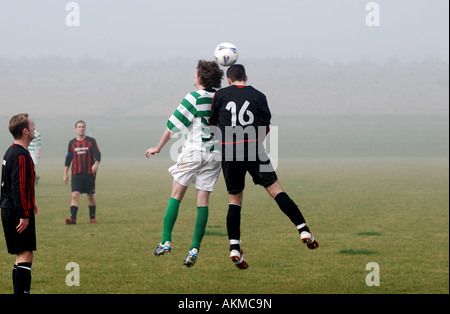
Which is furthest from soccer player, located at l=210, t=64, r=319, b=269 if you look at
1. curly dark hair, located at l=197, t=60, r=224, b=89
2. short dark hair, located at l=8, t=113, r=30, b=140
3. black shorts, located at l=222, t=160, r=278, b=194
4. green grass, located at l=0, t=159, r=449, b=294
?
green grass, located at l=0, t=159, r=449, b=294

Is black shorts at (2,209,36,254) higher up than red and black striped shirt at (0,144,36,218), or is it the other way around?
red and black striped shirt at (0,144,36,218)

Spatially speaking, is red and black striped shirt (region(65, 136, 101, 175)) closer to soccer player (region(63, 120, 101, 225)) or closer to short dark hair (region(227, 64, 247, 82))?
soccer player (region(63, 120, 101, 225))

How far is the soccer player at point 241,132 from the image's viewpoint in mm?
8719

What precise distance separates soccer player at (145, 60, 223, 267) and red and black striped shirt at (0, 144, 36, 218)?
2123 millimetres

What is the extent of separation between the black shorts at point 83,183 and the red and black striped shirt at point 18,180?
454 inches

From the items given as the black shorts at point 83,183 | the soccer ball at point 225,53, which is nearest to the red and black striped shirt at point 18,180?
the soccer ball at point 225,53

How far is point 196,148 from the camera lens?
9.16 m

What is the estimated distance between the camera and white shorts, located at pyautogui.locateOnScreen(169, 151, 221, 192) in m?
9.20

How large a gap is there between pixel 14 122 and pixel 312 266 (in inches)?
370

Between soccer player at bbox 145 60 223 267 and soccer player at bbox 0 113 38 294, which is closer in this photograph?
soccer player at bbox 145 60 223 267
